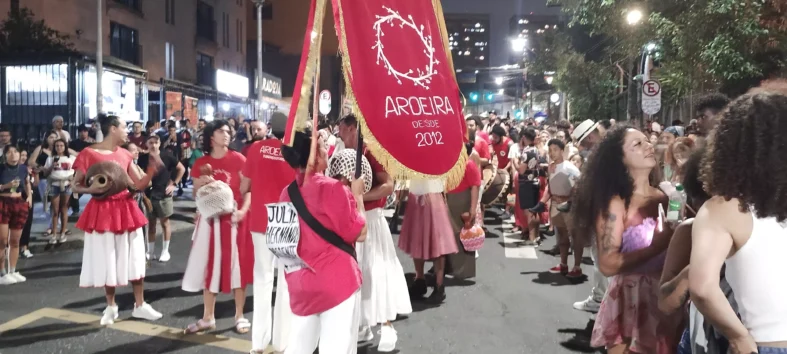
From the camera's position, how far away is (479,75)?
5466cm

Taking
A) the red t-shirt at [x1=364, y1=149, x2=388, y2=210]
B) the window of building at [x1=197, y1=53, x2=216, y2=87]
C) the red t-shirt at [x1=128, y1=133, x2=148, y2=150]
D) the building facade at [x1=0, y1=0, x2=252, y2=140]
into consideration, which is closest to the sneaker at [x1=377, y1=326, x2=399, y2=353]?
the red t-shirt at [x1=364, y1=149, x2=388, y2=210]

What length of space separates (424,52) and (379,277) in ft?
7.57

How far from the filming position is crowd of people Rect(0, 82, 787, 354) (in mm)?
2359

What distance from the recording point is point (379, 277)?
553 cm

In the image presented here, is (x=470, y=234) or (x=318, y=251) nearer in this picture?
(x=318, y=251)

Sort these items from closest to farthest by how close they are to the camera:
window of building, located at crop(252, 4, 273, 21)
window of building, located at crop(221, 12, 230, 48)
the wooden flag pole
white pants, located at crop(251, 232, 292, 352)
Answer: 1. the wooden flag pole
2. white pants, located at crop(251, 232, 292, 352)
3. window of building, located at crop(221, 12, 230, 48)
4. window of building, located at crop(252, 4, 273, 21)

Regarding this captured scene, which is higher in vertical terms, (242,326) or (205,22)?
(205,22)

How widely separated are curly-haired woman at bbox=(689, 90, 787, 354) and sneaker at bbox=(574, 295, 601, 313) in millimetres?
4512

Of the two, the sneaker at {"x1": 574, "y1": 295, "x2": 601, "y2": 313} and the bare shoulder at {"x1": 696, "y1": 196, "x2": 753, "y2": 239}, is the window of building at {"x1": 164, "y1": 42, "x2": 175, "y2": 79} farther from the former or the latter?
the bare shoulder at {"x1": 696, "y1": 196, "x2": 753, "y2": 239}

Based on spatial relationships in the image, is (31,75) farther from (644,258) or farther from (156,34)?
(644,258)

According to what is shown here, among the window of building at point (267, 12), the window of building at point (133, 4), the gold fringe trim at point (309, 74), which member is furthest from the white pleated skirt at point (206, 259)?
the window of building at point (267, 12)

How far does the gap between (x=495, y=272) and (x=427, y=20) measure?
17.4 ft

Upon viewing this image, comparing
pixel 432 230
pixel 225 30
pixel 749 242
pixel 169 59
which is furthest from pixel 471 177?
pixel 225 30

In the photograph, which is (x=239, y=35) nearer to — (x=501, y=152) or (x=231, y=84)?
(x=231, y=84)
